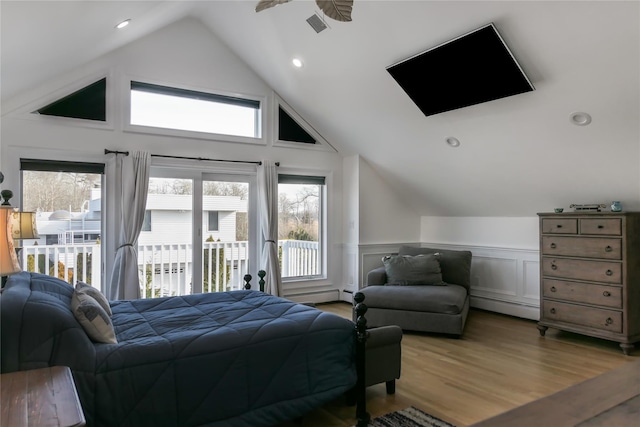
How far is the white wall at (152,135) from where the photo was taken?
415 cm

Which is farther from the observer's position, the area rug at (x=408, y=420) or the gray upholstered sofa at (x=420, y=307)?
the gray upholstered sofa at (x=420, y=307)

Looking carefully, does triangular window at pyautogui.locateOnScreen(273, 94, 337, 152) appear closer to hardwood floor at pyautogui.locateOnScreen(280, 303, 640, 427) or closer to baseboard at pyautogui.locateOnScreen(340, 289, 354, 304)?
baseboard at pyautogui.locateOnScreen(340, 289, 354, 304)

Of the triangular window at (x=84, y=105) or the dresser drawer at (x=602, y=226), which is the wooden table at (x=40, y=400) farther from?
the dresser drawer at (x=602, y=226)

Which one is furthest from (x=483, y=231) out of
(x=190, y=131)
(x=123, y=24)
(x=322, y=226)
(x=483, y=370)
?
(x=123, y=24)

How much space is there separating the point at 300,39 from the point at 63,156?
2747 millimetres

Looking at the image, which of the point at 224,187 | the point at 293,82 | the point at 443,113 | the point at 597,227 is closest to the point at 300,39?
the point at 293,82

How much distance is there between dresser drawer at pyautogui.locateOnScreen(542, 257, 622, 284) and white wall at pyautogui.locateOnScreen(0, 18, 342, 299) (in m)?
2.83

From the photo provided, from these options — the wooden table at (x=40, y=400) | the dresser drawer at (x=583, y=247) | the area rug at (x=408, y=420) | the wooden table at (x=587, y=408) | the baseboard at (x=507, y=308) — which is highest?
the dresser drawer at (x=583, y=247)

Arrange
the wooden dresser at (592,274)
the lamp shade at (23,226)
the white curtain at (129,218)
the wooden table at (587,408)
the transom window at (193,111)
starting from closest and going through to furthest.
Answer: the wooden table at (587,408) → the lamp shade at (23,226) → the wooden dresser at (592,274) → the white curtain at (129,218) → the transom window at (193,111)

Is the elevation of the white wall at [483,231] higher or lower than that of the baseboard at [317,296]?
higher

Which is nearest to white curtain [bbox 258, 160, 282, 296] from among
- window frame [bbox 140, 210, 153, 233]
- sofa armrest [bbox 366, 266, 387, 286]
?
sofa armrest [bbox 366, 266, 387, 286]

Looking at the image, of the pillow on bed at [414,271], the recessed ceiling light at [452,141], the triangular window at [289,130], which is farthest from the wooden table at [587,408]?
the triangular window at [289,130]

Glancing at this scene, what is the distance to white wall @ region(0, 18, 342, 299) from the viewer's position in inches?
163

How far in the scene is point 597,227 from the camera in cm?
400
